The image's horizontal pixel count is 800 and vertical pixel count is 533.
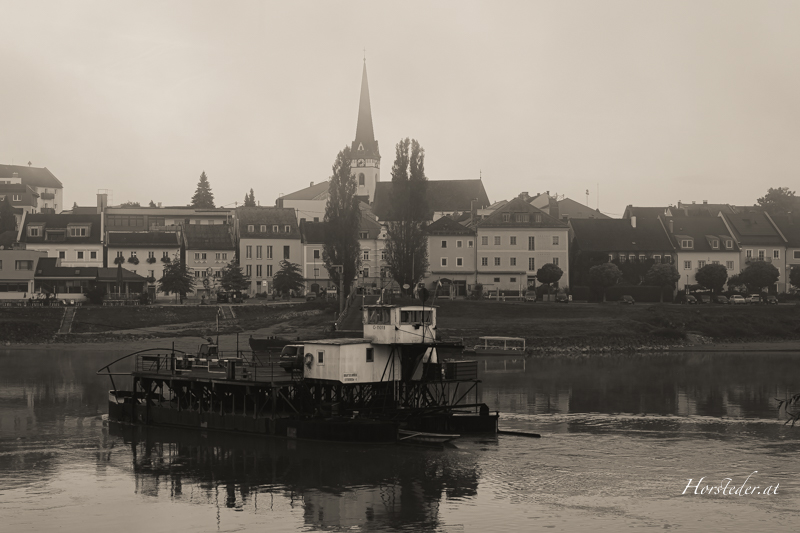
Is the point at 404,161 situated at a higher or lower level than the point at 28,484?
higher

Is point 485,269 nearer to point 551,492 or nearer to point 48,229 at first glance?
point 48,229

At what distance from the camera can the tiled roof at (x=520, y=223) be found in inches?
4380

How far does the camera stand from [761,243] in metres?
116

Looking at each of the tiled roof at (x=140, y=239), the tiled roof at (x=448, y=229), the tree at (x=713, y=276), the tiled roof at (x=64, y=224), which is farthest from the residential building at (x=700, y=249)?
the tiled roof at (x=64, y=224)

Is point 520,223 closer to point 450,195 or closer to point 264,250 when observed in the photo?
point 264,250

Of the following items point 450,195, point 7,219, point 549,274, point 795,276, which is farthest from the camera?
point 7,219

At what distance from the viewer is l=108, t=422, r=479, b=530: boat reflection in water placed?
31734 millimetres

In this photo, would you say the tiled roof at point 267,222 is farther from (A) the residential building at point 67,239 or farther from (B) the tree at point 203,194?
(B) the tree at point 203,194

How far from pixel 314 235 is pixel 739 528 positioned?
9447 cm

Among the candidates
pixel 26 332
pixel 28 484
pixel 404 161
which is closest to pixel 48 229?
pixel 26 332

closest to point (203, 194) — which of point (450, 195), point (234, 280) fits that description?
point (450, 195)

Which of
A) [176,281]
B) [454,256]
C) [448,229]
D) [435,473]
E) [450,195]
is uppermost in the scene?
[450,195]

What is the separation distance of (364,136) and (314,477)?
5366 inches

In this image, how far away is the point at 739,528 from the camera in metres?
28.5
